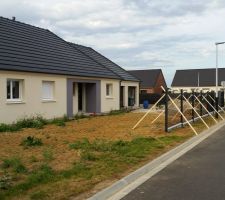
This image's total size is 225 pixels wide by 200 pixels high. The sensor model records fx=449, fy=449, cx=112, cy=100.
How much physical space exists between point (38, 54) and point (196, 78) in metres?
74.7

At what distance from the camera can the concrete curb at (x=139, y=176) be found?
783cm

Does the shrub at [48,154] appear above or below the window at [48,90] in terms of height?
below

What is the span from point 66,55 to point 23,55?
5.93 metres

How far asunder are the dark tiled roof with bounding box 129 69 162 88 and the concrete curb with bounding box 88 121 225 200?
59.5 metres

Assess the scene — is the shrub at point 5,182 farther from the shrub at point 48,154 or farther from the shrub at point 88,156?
the shrub at point 88,156

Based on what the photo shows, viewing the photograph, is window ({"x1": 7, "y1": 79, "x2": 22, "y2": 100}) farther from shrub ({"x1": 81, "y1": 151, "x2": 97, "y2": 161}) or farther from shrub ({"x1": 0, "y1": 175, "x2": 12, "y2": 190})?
shrub ({"x1": 0, "y1": 175, "x2": 12, "y2": 190})

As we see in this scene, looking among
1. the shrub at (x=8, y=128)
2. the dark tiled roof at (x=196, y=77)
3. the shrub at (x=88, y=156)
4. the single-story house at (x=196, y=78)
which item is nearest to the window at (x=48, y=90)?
the shrub at (x=8, y=128)

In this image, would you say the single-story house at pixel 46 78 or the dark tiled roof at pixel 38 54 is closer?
the single-story house at pixel 46 78

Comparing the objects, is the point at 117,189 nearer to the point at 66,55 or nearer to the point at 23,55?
the point at 23,55

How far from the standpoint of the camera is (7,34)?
963 inches

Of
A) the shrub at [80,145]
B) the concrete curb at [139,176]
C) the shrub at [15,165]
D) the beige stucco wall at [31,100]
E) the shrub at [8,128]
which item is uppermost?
the beige stucco wall at [31,100]

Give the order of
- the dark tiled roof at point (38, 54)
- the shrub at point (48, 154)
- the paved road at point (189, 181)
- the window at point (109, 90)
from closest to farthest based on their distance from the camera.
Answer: the paved road at point (189, 181), the shrub at point (48, 154), the dark tiled roof at point (38, 54), the window at point (109, 90)

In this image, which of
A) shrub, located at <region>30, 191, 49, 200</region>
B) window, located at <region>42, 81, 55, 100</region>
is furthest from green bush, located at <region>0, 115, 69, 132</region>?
shrub, located at <region>30, 191, 49, 200</region>

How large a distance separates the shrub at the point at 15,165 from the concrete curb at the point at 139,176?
2344 mm
